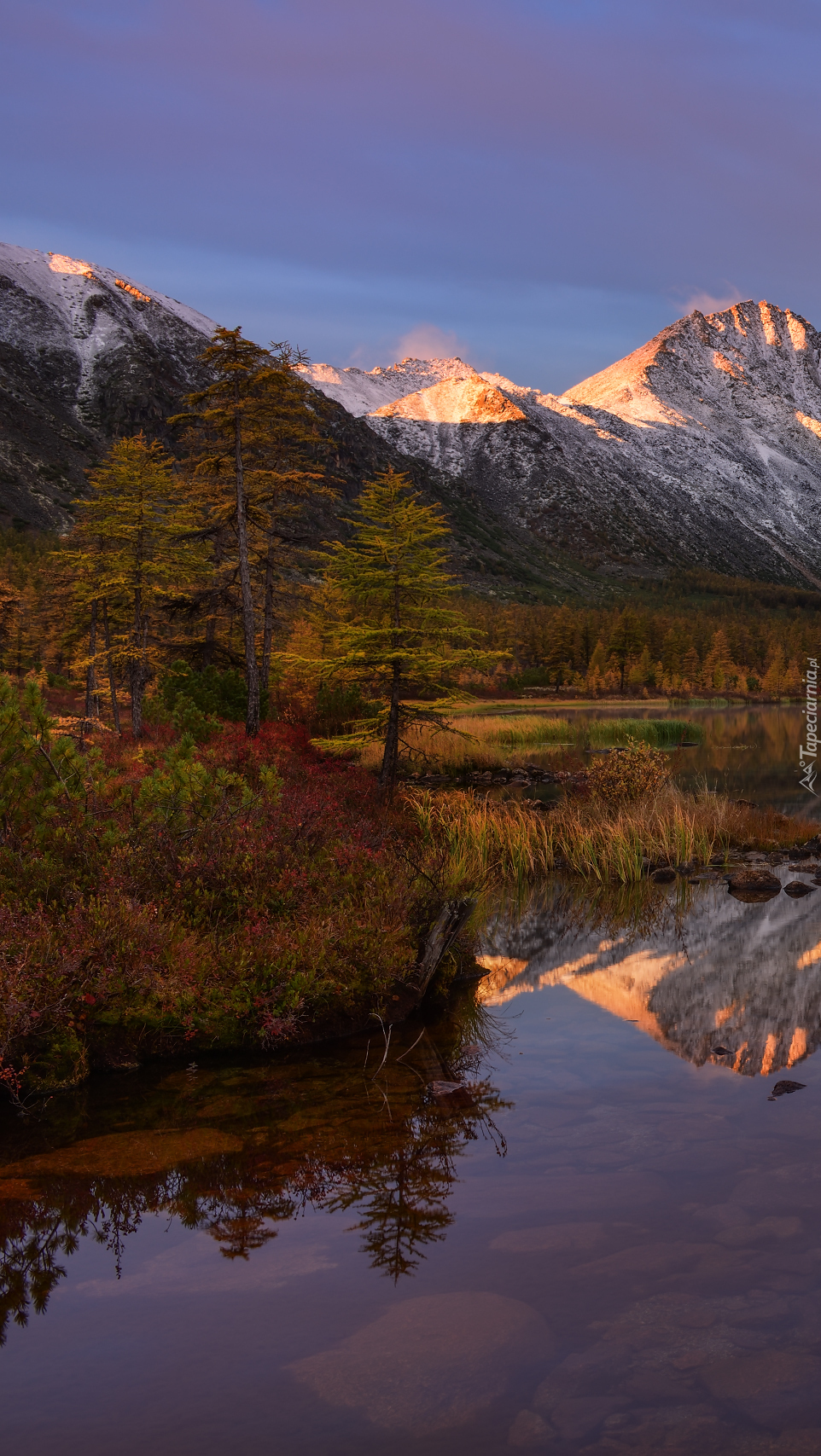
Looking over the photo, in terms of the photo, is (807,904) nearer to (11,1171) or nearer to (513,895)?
(513,895)

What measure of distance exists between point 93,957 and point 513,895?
32.8 ft

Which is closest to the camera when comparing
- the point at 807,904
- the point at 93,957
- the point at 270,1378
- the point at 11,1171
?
the point at 270,1378

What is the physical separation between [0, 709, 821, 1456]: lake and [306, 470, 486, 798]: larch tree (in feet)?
38.8

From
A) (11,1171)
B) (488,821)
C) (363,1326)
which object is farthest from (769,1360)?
(488,821)

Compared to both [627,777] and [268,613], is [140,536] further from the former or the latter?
[627,777]

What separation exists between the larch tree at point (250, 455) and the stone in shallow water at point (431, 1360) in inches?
825

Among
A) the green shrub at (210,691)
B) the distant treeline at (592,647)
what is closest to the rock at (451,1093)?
the green shrub at (210,691)

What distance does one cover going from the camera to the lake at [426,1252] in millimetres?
4793

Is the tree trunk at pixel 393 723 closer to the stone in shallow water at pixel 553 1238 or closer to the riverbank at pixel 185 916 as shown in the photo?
the riverbank at pixel 185 916

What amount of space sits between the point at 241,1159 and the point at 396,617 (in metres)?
15.6

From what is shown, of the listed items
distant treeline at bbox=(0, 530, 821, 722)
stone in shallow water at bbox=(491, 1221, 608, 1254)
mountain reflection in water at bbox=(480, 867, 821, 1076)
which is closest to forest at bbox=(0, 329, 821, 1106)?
mountain reflection in water at bbox=(480, 867, 821, 1076)

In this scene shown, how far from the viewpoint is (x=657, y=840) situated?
1994 cm

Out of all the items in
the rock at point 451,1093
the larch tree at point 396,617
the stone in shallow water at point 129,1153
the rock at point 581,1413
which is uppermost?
the larch tree at point 396,617

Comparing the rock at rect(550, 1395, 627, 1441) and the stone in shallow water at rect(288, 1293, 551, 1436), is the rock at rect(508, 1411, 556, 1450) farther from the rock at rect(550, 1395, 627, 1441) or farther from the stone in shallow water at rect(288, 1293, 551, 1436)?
the stone in shallow water at rect(288, 1293, 551, 1436)
